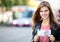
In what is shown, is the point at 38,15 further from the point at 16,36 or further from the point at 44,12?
the point at 16,36

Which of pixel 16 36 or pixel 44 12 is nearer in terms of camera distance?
pixel 44 12

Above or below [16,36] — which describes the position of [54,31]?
above

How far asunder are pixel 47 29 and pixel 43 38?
0.23 ft

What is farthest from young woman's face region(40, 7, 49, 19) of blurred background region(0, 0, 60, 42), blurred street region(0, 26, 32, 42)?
blurred background region(0, 0, 60, 42)

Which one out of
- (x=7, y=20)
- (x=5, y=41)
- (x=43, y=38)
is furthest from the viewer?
(x=7, y=20)

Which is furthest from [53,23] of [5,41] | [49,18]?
[5,41]

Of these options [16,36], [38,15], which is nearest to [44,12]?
[38,15]

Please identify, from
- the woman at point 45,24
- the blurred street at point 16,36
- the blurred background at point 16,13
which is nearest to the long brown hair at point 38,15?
the woman at point 45,24

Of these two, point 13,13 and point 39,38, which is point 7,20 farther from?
point 39,38

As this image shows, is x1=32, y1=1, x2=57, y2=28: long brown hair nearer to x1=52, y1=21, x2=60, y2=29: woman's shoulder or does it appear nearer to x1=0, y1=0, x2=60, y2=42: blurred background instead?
x1=52, y1=21, x2=60, y2=29: woman's shoulder

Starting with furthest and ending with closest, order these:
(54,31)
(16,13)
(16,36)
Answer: (16,13), (16,36), (54,31)

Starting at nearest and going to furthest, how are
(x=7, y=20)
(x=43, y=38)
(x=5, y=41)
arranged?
1. (x=43, y=38)
2. (x=5, y=41)
3. (x=7, y=20)

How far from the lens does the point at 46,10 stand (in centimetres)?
138

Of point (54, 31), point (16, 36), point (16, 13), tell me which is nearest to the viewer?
point (54, 31)
